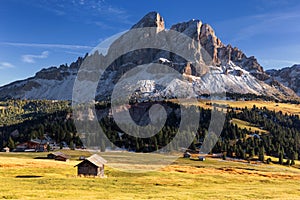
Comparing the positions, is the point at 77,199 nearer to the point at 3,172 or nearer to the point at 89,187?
the point at 89,187

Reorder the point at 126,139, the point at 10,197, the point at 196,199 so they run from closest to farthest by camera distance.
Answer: the point at 10,197, the point at 196,199, the point at 126,139

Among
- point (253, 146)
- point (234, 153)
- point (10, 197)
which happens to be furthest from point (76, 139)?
point (10, 197)

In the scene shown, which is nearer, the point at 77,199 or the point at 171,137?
the point at 77,199

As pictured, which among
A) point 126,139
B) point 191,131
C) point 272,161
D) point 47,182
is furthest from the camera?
point 191,131

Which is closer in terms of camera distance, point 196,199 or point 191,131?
point 196,199

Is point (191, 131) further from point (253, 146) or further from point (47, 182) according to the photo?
point (47, 182)

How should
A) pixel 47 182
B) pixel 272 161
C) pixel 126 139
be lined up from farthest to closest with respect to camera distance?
pixel 126 139, pixel 272 161, pixel 47 182

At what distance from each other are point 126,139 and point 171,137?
25.1 m

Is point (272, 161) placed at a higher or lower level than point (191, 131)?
lower

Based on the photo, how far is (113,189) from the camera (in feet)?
151

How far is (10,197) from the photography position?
33.2m

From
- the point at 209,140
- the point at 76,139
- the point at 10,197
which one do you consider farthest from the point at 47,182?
the point at 209,140

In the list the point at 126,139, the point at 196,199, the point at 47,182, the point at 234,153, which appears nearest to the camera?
the point at 196,199

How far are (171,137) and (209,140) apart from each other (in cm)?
2108
